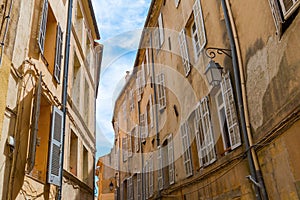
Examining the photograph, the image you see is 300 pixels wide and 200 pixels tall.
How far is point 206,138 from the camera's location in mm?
8180

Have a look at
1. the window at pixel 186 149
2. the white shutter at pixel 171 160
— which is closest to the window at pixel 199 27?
the window at pixel 186 149

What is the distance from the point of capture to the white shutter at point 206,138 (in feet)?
25.5

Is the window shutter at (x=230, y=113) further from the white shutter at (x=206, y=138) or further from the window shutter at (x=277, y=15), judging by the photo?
the window shutter at (x=277, y=15)

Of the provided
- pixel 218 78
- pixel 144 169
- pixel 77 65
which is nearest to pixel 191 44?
pixel 218 78

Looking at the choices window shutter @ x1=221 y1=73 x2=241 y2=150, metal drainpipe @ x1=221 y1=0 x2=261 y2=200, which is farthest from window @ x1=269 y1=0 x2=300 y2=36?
window shutter @ x1=221 y1=73 x2=241 y2=150

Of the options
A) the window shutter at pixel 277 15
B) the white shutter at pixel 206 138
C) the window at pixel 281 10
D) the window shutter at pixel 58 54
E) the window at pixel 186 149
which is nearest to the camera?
the window at pixel 281 10

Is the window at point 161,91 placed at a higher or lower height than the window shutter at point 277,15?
higher

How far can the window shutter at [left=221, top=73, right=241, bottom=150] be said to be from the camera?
6449 mm

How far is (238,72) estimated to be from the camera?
6.35 m

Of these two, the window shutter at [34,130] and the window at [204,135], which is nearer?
the window shutter at [34,130]

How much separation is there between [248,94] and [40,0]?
5.00m

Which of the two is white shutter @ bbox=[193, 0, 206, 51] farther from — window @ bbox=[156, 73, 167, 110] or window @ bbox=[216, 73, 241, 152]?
window @ bbox=[156, 73, 167, 110]

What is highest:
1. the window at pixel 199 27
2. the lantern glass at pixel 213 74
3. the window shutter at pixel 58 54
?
the window at pixel 199 27

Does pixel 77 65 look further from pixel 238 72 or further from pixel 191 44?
pixel 238 72
